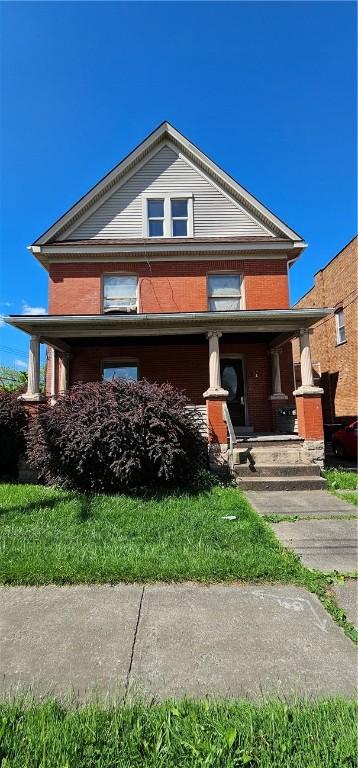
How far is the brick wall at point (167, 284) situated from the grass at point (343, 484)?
592cm

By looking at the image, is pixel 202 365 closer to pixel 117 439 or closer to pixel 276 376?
pixel 276 376

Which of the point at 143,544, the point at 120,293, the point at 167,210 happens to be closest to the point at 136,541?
the point at 143,544

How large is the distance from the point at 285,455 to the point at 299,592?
17.5ft

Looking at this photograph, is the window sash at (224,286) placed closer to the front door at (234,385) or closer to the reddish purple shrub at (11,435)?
the front door at (234,385)

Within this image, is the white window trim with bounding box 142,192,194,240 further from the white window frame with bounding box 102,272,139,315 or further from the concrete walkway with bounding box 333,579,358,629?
the concrete walkway with bounding box 333,579,358,629

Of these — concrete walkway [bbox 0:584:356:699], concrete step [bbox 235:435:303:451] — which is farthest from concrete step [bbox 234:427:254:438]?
concrete walkway [bbox 0:584:356:699]

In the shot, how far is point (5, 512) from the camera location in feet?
20.3

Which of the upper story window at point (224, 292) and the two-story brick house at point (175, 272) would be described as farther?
the upper story window at point (224, 292)

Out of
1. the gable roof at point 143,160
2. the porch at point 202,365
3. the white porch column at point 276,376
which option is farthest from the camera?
the gable roof at point 143,160

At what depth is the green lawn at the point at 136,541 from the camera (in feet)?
12.9

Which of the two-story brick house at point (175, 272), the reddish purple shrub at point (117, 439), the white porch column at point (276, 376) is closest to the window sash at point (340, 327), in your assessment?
the two-story brick house at point (175, 272)

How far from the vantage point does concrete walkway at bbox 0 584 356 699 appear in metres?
2.46

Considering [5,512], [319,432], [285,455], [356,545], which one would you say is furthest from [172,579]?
[319,432]

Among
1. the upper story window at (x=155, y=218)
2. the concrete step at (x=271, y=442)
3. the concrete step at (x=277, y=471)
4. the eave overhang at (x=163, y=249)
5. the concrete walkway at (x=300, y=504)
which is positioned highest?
the upper story window at (x=155, y=218)
